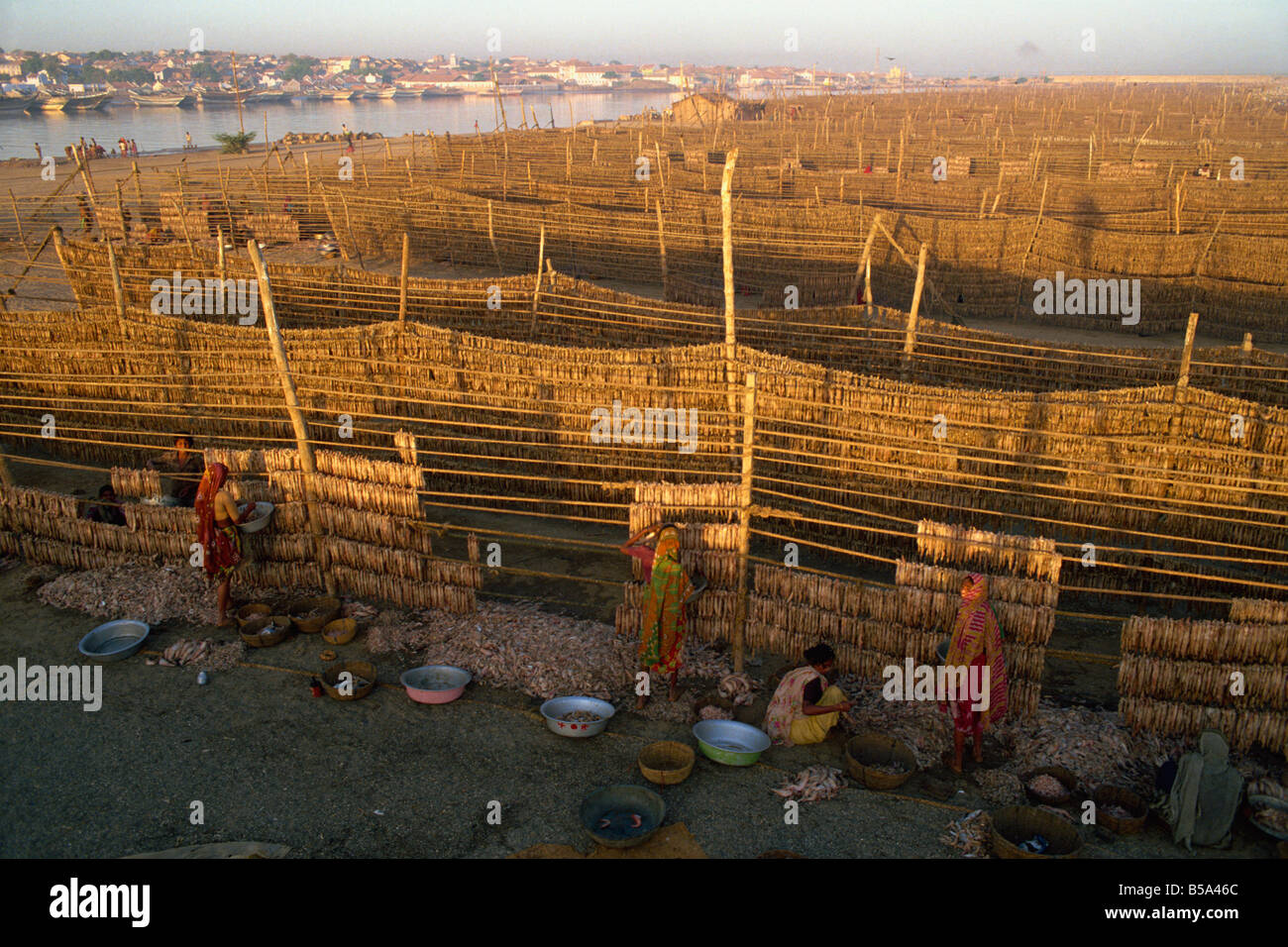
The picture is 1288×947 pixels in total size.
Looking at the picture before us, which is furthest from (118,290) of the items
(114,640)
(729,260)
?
(729,260)

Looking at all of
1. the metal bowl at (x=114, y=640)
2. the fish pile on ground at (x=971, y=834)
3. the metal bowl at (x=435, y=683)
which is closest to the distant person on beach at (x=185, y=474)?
the metal bowl at (x=114, y=640)

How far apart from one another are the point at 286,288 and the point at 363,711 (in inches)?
332

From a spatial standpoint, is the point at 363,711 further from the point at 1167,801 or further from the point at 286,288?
the point at 286,288

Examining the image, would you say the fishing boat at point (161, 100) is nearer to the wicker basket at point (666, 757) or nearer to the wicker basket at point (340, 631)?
the wicker basket at point (340, 631)

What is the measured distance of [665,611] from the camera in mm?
5906

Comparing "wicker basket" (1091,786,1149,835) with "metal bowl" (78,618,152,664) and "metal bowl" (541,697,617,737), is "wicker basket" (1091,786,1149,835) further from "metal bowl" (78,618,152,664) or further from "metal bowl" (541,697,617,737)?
"metal bowl" (78,618,152,664)

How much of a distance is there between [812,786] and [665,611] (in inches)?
58.9

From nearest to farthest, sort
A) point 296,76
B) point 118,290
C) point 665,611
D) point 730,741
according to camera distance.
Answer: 1. point 730,741
2. point 665,611
3. point 118,290
4. point 296,76

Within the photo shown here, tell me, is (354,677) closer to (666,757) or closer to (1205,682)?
(666,757)

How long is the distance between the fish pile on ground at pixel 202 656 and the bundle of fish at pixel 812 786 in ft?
13.8

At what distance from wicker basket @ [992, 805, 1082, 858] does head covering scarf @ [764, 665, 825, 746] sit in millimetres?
1302

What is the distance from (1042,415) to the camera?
7320 millimetres
